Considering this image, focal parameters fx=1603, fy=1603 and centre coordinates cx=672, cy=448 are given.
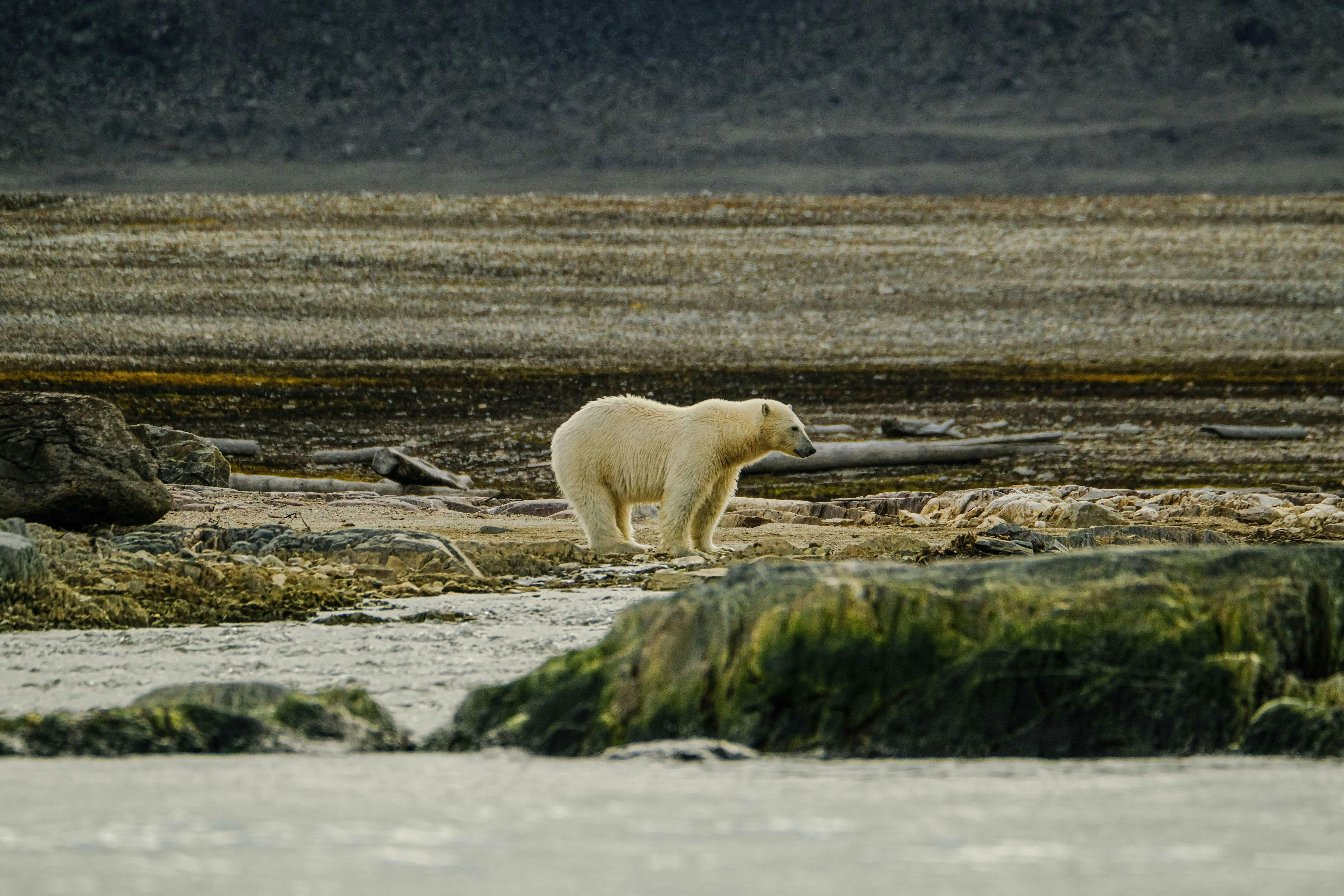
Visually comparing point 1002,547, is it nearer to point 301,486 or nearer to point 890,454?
point 301,486

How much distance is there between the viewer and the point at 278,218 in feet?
177

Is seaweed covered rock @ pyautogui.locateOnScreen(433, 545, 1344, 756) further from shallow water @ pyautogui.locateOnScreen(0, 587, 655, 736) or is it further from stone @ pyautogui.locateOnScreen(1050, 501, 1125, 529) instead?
stone @ pyautogui.locateOnScreen(1050, 501, 1125, 529)

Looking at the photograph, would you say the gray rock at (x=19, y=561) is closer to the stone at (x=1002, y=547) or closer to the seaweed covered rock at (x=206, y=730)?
the seaweed covered rock at (x=206, y=730)

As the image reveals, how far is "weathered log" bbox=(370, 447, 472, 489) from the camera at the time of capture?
17688 mm

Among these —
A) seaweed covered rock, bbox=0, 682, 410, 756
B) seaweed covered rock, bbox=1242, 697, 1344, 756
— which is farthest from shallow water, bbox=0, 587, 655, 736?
seaweed covered rock, bbox=1242, 697, 1344, 756

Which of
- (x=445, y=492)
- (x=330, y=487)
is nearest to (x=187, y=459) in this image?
(x=330, y=487)

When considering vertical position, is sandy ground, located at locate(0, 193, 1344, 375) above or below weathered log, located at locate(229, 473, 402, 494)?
above

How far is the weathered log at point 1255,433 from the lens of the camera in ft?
75.3

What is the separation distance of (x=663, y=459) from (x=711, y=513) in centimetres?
63

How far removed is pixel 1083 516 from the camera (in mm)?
13227

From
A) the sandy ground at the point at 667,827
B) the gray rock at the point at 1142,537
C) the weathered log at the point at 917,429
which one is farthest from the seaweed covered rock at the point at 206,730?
the weathered log at the point at 917,429

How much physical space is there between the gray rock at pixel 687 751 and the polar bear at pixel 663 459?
658cm

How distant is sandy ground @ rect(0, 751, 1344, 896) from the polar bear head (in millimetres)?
7279

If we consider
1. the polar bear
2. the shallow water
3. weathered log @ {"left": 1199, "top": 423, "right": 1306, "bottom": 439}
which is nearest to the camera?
the shallow water
